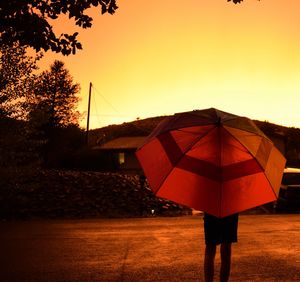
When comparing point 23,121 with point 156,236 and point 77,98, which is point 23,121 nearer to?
point 156,236

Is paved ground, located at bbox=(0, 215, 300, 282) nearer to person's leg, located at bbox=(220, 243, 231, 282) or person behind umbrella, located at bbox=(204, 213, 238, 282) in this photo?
person's leg, located at bbox=(220, 243, 231, 282)

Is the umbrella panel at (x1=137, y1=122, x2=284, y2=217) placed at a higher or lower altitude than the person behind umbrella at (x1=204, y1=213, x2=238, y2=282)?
higher

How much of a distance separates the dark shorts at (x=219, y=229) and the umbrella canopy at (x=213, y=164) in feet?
1.01

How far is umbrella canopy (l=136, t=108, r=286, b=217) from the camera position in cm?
487

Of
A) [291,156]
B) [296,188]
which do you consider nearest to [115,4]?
[296,188]

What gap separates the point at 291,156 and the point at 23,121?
52.5 metres

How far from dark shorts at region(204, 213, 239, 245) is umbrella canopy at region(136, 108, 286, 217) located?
31cm

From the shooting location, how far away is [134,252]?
8719 millimetres

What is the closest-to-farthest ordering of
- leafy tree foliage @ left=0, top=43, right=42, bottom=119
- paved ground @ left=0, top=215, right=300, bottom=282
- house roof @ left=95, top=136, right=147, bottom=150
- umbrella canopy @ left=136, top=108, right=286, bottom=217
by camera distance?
umbrella canopy @ left=136, top=108, right=286, bottom=217
paved ground @ left=0, top=215, right=300, bottom=282
leafy tree foliage @ left=0, top=43, right=42, bottom=119
house roof @ left=95, top=136, right=147, bottom=150

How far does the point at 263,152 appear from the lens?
5121 mm

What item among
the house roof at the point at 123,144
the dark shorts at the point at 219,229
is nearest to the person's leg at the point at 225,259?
the dark shorts at the point at 219,229

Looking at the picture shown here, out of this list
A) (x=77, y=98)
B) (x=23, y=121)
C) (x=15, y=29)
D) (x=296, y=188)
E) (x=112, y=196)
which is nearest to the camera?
(x=15, y=29)

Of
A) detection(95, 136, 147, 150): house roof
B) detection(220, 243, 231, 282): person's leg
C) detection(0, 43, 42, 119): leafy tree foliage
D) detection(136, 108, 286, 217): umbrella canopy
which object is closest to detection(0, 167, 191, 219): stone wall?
detection(0, 43, 42, 119): leafy tree foliage

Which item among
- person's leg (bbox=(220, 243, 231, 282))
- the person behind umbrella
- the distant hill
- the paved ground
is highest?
the distant hill
